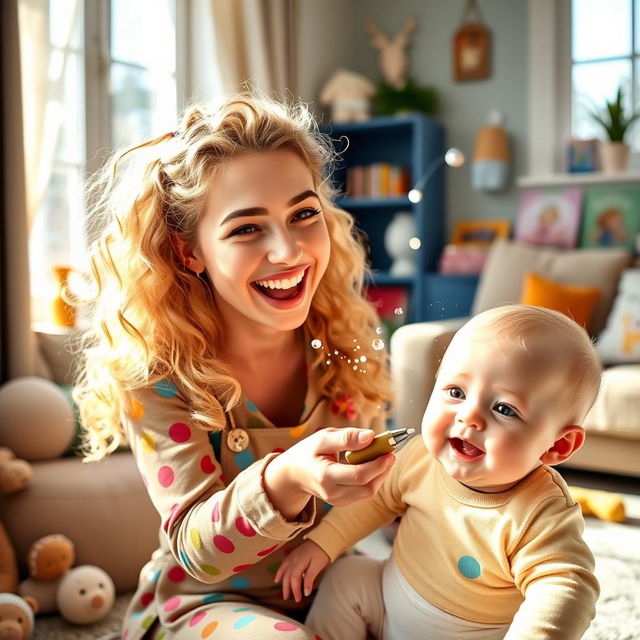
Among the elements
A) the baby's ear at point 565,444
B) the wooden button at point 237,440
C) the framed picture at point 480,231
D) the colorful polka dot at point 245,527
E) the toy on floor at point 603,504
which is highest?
the framed picture at point 480,231

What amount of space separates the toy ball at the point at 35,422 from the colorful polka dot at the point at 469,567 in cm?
140

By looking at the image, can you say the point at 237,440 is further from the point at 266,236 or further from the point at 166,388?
the point at 266,236

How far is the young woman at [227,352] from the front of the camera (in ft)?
3.08

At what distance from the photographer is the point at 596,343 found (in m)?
0.91

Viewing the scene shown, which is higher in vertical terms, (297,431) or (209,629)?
(297,431)

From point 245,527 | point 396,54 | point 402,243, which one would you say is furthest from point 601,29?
point 245,527

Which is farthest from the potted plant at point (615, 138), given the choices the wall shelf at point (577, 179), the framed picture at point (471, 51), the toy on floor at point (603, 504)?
the toy on floor at point (603, 504)

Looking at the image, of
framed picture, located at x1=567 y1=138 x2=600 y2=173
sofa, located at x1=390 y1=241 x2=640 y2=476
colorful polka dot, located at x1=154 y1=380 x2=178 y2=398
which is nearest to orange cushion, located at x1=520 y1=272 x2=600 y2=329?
sofa, located at x1=390 y1=241 x2=640 y2=476

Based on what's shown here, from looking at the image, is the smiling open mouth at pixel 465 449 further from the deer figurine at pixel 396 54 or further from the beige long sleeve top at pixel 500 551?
the deer figurine at pixel 396 54

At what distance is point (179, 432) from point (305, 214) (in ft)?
1.05

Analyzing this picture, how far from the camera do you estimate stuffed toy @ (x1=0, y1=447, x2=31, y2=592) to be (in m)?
1.73

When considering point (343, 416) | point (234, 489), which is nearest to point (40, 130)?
point (343, 416)

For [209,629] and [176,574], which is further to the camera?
[176,574]

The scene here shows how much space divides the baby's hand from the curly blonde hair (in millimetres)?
189
